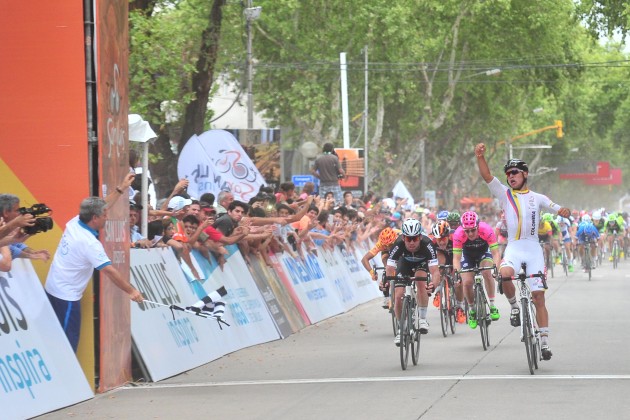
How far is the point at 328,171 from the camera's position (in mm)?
29203

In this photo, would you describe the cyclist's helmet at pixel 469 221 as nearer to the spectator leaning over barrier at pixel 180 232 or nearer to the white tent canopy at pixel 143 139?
the spectator leaning over barrier at pixel 180 232

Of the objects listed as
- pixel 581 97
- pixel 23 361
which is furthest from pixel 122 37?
pixel 581 97

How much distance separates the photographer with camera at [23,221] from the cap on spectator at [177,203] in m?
6.02

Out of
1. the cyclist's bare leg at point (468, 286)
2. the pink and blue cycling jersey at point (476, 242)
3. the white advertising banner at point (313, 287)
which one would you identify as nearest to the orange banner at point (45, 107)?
the cyclist's bare leg at point (468, 286)

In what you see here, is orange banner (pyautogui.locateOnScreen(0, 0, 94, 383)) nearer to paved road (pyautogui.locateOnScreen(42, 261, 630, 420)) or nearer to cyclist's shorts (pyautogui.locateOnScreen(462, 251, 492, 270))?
paved road (pyautogui.locateOnScreen(42, 261, 630, 420))

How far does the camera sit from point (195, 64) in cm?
2961

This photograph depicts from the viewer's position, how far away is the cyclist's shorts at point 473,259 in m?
19.0

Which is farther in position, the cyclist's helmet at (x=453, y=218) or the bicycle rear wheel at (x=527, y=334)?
the cyclist's helmet at (x=453, y=218)

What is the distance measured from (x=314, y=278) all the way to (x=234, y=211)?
522 centimetres

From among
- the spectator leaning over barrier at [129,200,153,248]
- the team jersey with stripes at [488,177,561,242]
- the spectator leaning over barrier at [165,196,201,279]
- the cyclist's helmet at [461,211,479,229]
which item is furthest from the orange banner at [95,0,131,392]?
the cyclist's helmet at [461,211,479,229]

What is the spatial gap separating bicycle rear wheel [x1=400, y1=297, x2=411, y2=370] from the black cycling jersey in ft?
3.52

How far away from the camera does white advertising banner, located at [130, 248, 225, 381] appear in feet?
48.7

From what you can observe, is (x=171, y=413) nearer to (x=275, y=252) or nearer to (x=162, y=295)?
(x=162, y=295)

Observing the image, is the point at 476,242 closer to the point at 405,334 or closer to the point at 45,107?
the point at 405,334
